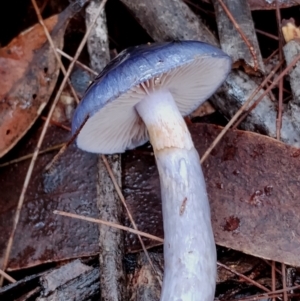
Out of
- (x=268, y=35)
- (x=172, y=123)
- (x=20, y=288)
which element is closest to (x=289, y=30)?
(x=268, y=35)

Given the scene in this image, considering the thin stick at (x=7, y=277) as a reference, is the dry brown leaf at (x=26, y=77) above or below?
above

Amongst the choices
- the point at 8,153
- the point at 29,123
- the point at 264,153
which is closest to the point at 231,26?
the point at 264,153

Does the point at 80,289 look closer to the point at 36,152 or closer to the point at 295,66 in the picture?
the point at 36,152

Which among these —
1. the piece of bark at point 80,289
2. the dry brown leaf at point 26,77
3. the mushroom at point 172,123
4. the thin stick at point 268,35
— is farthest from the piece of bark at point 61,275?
the thin stick at point 268,35

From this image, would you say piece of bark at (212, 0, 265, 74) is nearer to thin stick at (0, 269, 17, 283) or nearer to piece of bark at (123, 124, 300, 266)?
piece of bark at (123, 124, 300, 266)

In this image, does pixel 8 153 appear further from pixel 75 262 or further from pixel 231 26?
pixel 231 26

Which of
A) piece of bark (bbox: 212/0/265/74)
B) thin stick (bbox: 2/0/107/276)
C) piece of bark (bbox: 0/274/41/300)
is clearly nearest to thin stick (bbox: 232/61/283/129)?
piece of bark (bbox: 212/0/265/74)

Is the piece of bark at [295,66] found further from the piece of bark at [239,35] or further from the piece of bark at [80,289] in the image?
the piece of bark at [80,289]
